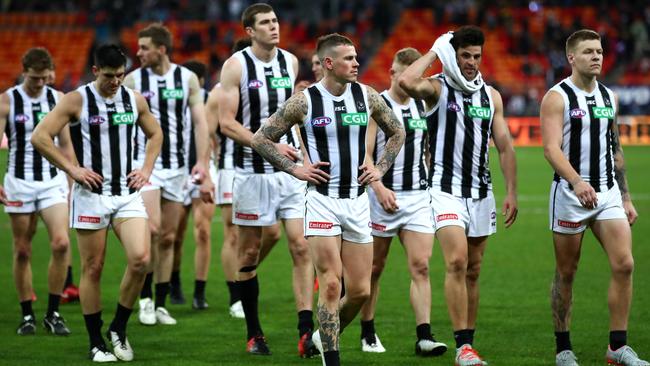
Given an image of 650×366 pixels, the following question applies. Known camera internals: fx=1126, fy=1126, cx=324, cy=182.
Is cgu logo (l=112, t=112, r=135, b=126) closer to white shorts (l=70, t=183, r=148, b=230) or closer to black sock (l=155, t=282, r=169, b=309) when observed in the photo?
white shorts (l=70, t=183, r=148, b=230)

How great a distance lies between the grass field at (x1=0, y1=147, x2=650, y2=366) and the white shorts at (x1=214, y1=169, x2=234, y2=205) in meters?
1.06

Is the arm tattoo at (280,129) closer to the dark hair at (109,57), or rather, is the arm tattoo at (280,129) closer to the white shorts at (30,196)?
the dark hair at (109,57)

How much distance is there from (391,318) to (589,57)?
137 inches

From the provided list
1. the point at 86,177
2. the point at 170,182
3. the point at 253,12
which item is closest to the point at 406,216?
the point at 253,12

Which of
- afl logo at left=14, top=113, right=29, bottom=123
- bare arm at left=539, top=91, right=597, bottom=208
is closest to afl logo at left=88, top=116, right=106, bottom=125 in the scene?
afl logo at left=14, top=113, right=29, bottom=123

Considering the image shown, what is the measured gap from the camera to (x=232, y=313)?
34.8ft

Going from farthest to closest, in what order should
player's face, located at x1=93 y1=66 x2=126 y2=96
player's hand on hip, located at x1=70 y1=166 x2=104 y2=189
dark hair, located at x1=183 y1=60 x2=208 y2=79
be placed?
1. dark hair, located at x1=183 y1=60 x2=208 y2=79
2. player's face, located at x1=93 y1=66 x2=126 y2=96
3. player's hand on hip, located at x1=70 y1=166 x2=104 y2=189

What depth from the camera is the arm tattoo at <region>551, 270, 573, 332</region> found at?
26.5 feet

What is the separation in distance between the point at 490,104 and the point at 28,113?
4256mm

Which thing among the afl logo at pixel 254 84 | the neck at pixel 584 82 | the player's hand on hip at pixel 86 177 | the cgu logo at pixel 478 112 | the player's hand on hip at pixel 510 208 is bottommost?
the player's hand on hip at pixel 510 208

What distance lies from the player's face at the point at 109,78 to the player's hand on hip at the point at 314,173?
181 cm

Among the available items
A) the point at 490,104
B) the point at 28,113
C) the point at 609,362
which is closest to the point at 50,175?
the point at 28,113

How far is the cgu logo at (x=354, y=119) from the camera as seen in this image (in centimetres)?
757

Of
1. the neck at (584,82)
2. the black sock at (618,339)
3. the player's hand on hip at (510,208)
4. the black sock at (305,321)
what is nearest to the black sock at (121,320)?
the black sock at (305,321)
